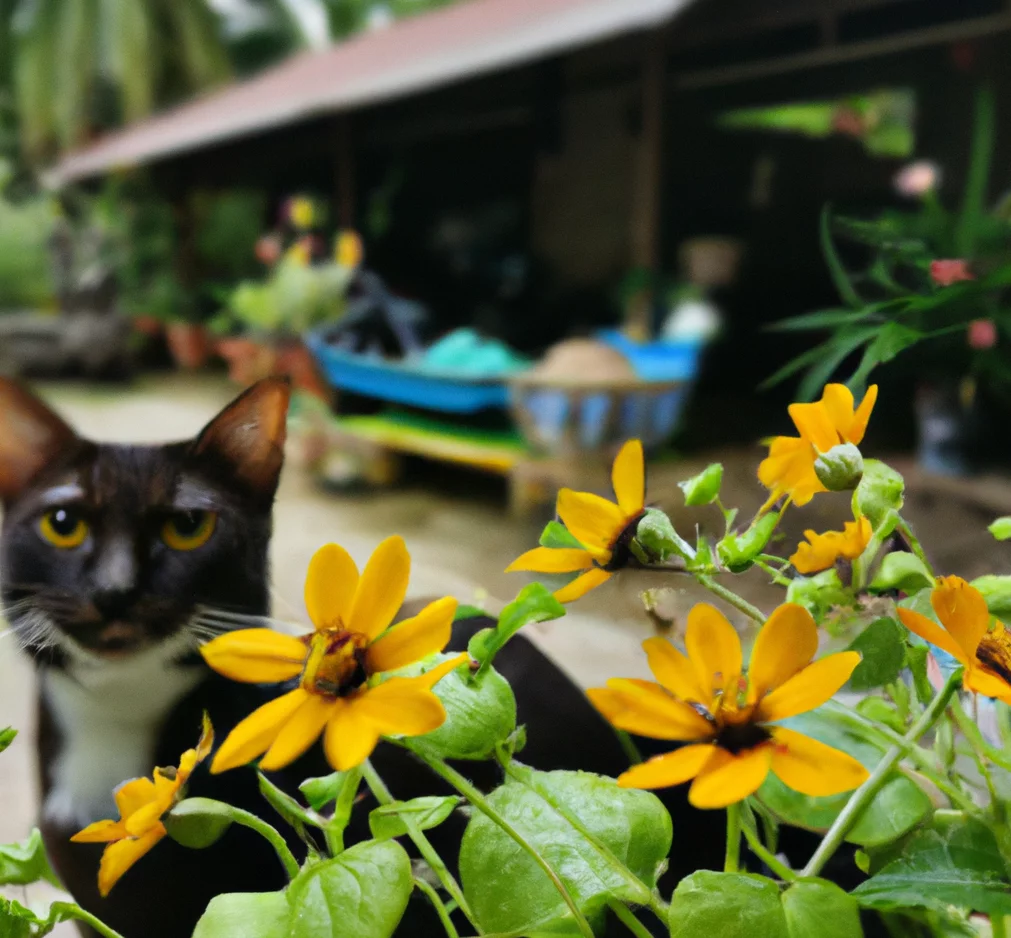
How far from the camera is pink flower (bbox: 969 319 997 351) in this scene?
0.30 metres

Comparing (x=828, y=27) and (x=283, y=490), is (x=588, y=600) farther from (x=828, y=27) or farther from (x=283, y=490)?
(x=828, y=27)

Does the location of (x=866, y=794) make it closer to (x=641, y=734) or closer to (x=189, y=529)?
(x=641, y=734)

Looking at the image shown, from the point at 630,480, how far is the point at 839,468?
1.9 inches

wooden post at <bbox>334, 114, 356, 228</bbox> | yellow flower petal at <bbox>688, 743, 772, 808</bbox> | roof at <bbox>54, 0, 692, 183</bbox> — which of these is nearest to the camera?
yellow flower petal at <bbox>688, 743, 772, 808</bbox>

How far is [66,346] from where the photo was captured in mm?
1031

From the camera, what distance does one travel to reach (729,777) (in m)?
0.15

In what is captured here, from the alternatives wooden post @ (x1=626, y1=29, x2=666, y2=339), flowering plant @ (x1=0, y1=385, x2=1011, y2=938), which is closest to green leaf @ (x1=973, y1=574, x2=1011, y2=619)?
flowering plant @ (x1=0, y1=385, x2=1011, y2=938)

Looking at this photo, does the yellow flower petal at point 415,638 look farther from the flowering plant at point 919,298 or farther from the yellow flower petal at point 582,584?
the flowering plant at point 919,298

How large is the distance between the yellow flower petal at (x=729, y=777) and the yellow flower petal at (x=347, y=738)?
6cm

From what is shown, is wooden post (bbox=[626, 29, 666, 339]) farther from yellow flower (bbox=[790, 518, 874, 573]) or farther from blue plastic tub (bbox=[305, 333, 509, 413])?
yellow flower (bbox=[790, 518, 874, 573])

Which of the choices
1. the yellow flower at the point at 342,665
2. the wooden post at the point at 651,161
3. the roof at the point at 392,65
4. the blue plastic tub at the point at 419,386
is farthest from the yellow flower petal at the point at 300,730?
the wooden post at the point at 651,161

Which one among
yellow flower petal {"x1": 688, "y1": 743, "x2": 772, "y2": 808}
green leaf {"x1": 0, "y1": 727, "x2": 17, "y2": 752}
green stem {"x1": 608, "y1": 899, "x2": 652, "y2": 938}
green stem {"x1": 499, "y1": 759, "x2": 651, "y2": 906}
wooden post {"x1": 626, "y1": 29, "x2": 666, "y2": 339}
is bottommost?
green stem {"x1": 608, "y1": 899, "x2": 652, "y2": 938}

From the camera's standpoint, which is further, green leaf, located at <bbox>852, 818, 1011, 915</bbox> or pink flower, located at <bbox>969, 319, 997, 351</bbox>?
pink flower, located at <bbox>969, 319, 997, 351</bbox>

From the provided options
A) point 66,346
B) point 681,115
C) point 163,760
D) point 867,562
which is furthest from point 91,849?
point 681,115
